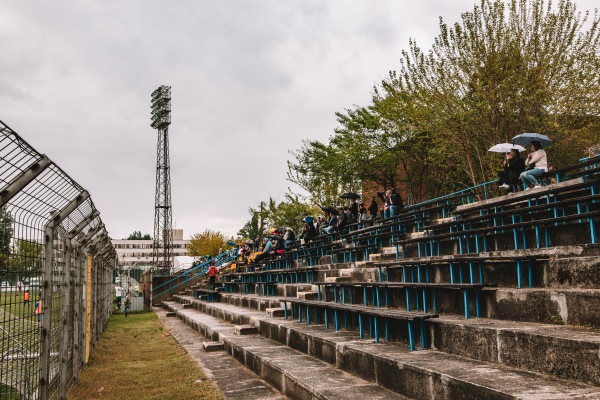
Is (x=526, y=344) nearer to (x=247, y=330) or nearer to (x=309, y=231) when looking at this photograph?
(x=247, y=330)

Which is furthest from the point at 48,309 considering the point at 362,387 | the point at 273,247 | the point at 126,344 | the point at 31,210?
the point at 273,247

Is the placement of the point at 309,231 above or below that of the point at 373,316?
above

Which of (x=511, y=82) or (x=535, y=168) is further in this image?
(x=511, y=82)

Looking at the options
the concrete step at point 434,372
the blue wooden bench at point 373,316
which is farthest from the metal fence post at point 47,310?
the blue wooden bench at point 373,316

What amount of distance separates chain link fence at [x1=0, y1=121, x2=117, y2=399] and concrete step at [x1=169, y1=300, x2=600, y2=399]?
9.72ft

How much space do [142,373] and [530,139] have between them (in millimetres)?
8435

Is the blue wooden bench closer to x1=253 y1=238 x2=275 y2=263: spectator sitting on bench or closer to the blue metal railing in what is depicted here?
x1=253 y1=238 x2=275 y2=263: spectator sitting on bench

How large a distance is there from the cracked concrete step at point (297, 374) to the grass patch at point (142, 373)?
2.27 feet

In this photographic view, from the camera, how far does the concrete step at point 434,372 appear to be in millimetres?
2996

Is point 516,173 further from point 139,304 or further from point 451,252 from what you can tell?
point 139,304

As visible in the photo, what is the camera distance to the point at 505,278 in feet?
Answer: 17.3

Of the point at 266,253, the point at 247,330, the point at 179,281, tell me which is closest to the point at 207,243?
the point at 179,281

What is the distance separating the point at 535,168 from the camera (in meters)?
7.69

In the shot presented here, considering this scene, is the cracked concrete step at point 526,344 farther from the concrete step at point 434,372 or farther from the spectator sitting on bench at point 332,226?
the spectator sitting on bench at point 332,226
